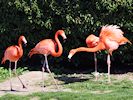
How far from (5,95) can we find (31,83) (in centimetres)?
186

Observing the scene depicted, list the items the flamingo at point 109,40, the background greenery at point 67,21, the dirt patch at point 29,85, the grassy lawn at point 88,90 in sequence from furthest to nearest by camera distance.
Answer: the background greenery at point 67,21
the flamingo at point 109,40
the dirt patch at point 29,85
the grassy lawn at point 88,90

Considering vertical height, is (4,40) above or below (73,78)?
above

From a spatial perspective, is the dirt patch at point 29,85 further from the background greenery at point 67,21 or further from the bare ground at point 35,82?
the background greenery at point 67,21

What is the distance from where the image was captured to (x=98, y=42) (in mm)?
11062

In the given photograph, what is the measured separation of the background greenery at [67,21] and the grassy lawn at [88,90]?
1140mm

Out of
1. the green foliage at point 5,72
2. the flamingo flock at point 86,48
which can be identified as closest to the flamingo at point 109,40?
the flamingo flock at point 86,48

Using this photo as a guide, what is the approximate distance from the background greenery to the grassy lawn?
1.14m

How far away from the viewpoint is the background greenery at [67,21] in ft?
40.0

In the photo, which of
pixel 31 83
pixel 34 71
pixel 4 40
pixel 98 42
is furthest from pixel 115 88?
pixel 4 40

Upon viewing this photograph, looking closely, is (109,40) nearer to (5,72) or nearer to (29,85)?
(29,85)

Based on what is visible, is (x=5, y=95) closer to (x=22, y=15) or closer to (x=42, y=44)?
(x=42, y=44)

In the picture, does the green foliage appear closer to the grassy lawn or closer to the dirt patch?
the dirt patch

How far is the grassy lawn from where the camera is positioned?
364 inches

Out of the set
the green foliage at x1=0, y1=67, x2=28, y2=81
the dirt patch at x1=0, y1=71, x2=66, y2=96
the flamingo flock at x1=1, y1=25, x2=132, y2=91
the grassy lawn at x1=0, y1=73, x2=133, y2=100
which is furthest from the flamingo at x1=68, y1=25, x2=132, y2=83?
the green foliage at x1=0, y1=67, x2=28, y2=81
